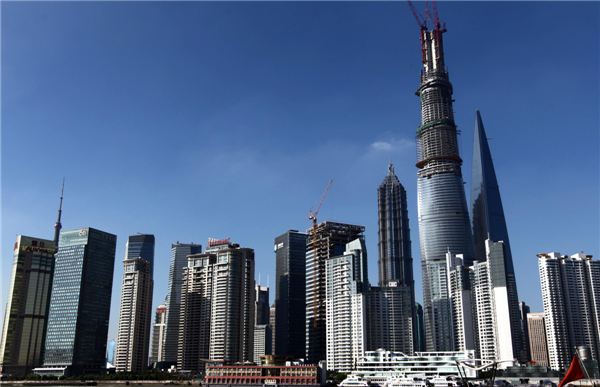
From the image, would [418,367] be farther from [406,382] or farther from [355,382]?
[355,382]

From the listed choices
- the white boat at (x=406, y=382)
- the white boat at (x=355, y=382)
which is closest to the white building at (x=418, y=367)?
the white boat at (x=406, y=382)

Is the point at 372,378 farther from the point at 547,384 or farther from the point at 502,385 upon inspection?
the point at 547,384

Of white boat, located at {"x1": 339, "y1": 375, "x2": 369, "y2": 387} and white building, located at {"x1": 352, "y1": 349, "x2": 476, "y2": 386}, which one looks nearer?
white building, located at {"x1": 352, "y1": 349, "x2": 476, "y2": 386}

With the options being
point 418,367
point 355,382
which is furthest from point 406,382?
point 355,382

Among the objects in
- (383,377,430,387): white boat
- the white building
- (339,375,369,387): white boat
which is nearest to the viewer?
(383,377,430,387): white boat

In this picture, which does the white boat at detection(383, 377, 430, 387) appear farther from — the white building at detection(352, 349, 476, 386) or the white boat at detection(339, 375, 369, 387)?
the white boat at detection(339, 375, 369, 387)

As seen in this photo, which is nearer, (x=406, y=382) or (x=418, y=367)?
(x=406, y=382)

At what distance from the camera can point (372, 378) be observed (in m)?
198

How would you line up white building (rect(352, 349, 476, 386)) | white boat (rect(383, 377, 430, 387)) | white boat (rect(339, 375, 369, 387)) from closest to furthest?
white boat (rect(383, 377, 430, 387)) → white building (rect(352, 349, 476, 386)) → white boat (rect(339, 375, 369, 387))

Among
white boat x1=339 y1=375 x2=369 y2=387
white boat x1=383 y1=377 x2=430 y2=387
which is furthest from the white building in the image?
white boat x1=339 y1=375 x2=369 y2=387

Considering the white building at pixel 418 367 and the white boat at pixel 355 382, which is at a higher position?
the white building at pixel 418 367

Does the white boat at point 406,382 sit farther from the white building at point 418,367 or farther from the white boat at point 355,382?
the white boat at point 355,382

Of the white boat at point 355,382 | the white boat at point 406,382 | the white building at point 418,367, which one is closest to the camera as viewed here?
the white boat at point 406,382

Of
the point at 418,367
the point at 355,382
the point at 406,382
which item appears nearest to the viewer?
the point at 406,382
